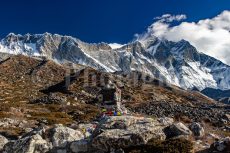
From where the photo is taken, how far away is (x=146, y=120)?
28484 millimetres

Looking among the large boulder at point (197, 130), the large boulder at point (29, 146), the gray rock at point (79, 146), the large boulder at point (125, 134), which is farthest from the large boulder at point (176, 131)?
the large boulder at point (29, 146)

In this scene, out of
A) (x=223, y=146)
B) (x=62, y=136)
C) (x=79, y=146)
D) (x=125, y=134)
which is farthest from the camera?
(x=62, y=136)

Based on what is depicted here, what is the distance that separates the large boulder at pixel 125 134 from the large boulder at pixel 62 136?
Result: 2516mm

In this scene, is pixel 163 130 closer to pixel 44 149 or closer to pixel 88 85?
pixel 44 149

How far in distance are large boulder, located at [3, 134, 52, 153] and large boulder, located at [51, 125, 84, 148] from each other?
663 mm

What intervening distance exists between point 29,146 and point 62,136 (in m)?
2.76

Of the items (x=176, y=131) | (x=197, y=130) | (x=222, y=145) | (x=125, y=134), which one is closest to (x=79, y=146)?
(x=125, y=134)

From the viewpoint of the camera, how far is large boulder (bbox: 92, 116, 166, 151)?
84.9 feet

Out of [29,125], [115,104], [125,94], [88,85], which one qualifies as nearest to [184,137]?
[29,125]

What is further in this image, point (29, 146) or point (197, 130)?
point (197, 130)

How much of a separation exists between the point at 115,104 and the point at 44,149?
68352 mm

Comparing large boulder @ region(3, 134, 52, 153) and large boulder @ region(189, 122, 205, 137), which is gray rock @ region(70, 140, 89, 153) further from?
large boulder @ region(189, 122, 205, 137)

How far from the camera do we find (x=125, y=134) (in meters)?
26.3

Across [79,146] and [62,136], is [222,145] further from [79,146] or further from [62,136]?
[62,136]
